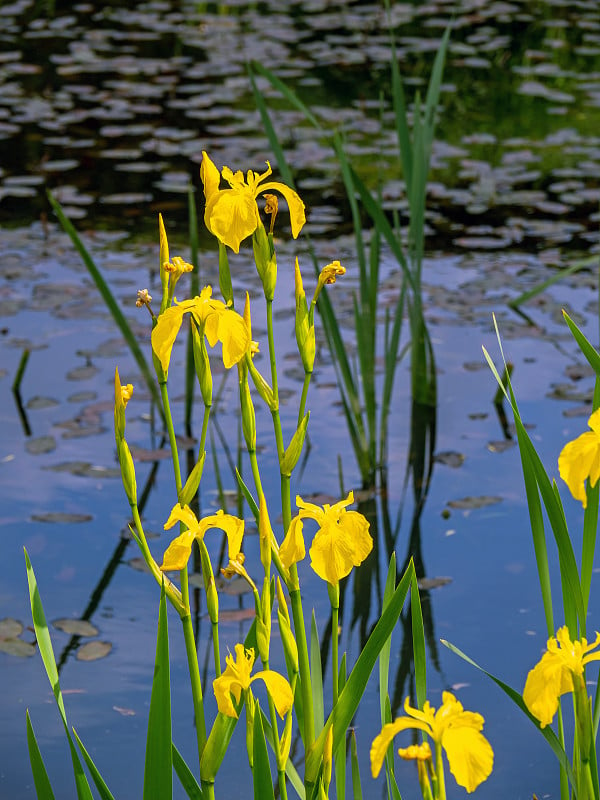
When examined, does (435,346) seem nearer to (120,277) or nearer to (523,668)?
(120,277)

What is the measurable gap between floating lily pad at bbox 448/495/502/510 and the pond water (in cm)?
1

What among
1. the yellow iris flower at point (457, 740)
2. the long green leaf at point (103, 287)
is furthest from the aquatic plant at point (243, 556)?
the long green leaf at point (103, 287)

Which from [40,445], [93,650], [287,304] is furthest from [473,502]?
[287,304]

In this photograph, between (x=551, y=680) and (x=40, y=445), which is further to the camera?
(x=40, y=445)

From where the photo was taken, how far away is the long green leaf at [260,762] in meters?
0.77

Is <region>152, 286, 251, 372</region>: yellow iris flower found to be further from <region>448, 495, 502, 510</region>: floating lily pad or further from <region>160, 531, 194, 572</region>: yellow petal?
<region>448, 495, 502, 510</region>: floating lily pad

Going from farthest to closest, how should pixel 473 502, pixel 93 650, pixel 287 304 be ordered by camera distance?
pixel 287 304, pixel 473 502, pixel 93 650

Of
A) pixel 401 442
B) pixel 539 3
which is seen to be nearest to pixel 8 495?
pixel 401 442

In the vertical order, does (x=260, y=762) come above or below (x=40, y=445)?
above

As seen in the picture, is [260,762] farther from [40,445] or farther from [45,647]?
[40,445]

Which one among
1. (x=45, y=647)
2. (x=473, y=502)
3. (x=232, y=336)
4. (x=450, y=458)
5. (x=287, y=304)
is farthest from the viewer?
(x=287, y=304)

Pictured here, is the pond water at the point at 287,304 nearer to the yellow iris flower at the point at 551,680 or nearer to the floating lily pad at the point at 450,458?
the floating lily pad at the point at 450,458

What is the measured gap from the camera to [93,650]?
1887mm

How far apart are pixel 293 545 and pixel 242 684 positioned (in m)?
0.10
